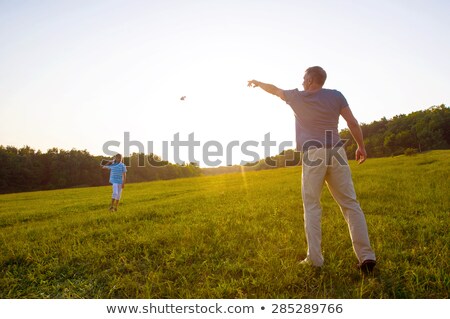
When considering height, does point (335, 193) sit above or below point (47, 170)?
below

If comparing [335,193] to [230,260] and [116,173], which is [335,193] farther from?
[116,173]

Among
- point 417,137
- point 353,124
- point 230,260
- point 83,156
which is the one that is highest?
point 417,137

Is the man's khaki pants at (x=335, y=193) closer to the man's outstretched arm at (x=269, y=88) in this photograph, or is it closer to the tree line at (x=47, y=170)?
the man's outstretched arm at (x=269, y=88)

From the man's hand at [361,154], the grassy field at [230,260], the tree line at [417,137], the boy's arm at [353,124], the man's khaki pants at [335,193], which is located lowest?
the grassy field at [230,260]

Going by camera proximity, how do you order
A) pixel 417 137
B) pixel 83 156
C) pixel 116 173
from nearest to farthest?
pixel 116 173 → pixel 417 137 → pixel 83 156

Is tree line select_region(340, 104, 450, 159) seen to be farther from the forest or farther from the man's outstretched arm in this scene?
the man's outstretched arm

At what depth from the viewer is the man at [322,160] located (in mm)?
4449

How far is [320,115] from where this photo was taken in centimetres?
465

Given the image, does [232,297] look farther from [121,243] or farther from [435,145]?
[435,145]

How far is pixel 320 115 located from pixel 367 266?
217 centimetres

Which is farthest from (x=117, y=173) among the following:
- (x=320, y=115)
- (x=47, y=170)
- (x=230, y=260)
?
(x=47, y=170)

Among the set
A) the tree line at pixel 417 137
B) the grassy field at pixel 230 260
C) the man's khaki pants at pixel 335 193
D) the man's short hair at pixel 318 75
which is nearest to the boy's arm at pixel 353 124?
the man's khaki pants at pixel 335 193

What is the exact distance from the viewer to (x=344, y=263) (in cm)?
477
